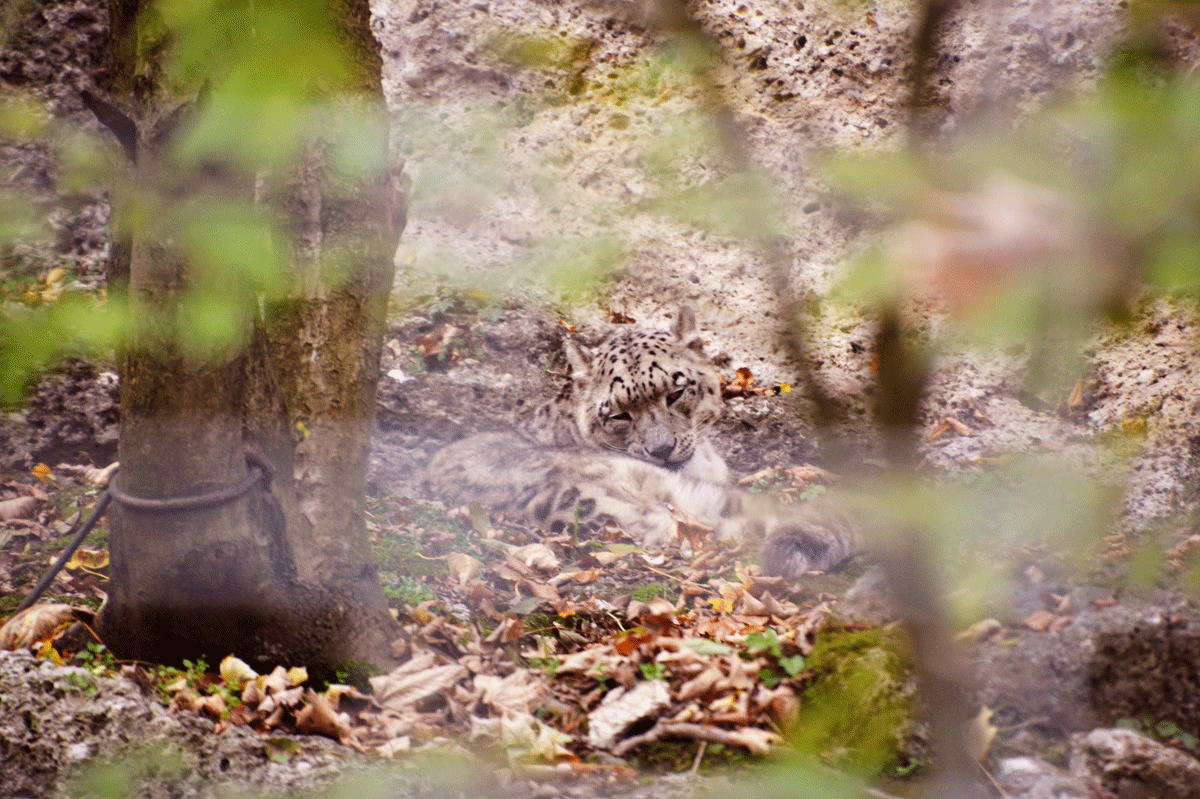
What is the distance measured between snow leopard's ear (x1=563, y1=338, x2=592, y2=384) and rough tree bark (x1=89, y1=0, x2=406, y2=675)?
1.13m

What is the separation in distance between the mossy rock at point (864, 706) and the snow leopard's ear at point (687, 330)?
1.33 meters

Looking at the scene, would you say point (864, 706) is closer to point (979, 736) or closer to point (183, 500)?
point (979, 736)

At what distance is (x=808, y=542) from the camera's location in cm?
227

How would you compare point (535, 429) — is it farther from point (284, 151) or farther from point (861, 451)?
point (861, 451)

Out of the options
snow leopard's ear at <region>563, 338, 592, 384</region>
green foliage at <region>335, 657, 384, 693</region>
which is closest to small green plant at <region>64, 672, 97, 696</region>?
green foliage at <region>335, 657, 384, 693</region>

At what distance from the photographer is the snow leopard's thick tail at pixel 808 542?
203 centimetres

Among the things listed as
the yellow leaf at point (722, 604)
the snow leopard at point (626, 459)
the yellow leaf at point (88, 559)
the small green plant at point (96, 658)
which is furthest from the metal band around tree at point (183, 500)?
the yellow leaf at point (722, 604)

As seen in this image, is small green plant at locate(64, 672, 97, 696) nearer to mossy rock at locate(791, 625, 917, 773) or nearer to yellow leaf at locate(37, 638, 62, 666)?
yellow leaf at locate(37, 638, 62, 666)

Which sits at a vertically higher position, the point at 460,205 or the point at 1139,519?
the point at 460,205

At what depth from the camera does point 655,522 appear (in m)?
2.92

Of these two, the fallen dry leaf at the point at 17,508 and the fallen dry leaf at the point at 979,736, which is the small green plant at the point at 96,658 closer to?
the fallen dry leaf at the point at 17,508

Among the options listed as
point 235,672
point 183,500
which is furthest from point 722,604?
point 183,500

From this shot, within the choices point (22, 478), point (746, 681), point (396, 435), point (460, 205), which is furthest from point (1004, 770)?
point (22, 478)

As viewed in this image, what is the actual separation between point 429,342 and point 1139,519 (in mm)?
2126
